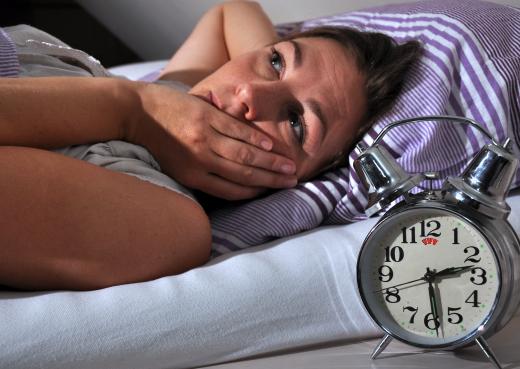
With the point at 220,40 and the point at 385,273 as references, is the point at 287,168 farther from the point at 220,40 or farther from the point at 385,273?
the point at 220,40

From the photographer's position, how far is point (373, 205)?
3.08 feet

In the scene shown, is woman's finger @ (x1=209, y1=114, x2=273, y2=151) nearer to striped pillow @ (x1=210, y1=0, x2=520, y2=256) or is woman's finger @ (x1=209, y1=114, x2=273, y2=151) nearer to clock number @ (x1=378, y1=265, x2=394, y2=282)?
striped pillow @ (x1=210, y1=0, x2=520, y2=256)

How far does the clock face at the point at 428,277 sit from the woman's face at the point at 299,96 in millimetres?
342

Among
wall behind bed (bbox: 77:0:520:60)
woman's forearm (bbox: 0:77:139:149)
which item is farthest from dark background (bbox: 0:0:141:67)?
woman's forearm (bbox: 0:77:139:149)

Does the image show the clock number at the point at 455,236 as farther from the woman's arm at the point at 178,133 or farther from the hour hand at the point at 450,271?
the woman's arm at the point at 178,133

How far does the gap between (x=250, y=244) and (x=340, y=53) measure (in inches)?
12.4

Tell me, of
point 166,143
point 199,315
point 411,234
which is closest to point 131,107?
point 166,143

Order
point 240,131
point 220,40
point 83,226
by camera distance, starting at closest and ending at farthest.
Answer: point 83,226
point 240,131
point 220,40

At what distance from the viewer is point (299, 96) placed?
122 cm

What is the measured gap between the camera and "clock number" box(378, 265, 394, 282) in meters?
0.91

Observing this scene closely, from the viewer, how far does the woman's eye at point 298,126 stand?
1229mm

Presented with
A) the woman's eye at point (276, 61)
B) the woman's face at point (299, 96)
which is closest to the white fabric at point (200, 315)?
the woman's face at point (299, 96)

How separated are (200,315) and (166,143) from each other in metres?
0.31

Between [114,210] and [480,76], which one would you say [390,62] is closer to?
[480,76]
